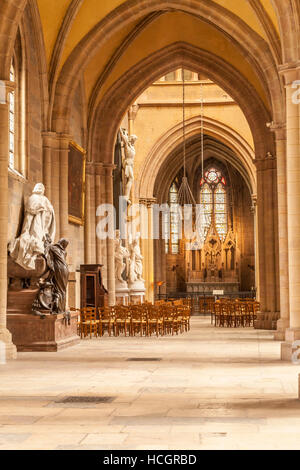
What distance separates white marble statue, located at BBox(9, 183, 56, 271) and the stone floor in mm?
2296

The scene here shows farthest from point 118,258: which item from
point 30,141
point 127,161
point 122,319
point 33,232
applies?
point 33,232

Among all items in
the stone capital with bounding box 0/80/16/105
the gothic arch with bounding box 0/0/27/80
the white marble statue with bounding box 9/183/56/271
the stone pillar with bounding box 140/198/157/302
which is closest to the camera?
the stone capital with bounding box 0/80/16/105

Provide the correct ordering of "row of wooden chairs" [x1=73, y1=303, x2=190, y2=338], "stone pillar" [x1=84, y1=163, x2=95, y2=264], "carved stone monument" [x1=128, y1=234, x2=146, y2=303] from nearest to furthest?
"row of wooden chairs" [x1=73, y1=303, x2=190, y2=338] < "stone pillar" [x1=84, y1=163, x2=95, y2=264] < "carved stone monument" [x1=128, y1=234, x2=146, y2=303]

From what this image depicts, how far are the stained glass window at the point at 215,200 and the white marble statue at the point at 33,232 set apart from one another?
30.0 m

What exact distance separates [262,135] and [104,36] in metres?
6.30

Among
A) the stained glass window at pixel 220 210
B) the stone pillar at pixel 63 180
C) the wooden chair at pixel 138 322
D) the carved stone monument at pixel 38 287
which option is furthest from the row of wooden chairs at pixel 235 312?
the stained glass window at pixel 220 210

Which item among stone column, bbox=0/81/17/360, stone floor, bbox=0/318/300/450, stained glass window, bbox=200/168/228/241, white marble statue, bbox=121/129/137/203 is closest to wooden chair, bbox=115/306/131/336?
stone floor, bbox=0/318/300/450

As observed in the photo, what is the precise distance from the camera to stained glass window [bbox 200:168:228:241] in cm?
4609

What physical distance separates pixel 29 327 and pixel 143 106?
21851 millimetres

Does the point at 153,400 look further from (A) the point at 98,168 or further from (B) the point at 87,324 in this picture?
(A) the point at 98,168

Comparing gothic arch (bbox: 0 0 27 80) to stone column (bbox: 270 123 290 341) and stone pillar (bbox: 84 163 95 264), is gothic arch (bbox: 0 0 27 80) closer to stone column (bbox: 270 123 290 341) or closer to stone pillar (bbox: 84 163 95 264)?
stone column (bbox: 270 123 290 341)

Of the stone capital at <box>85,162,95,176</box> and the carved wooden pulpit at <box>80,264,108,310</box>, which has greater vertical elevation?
the stone capital at <box>85,162,95,176</box>

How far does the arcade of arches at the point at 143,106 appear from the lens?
1295cm

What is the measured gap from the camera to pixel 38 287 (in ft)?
48.3
